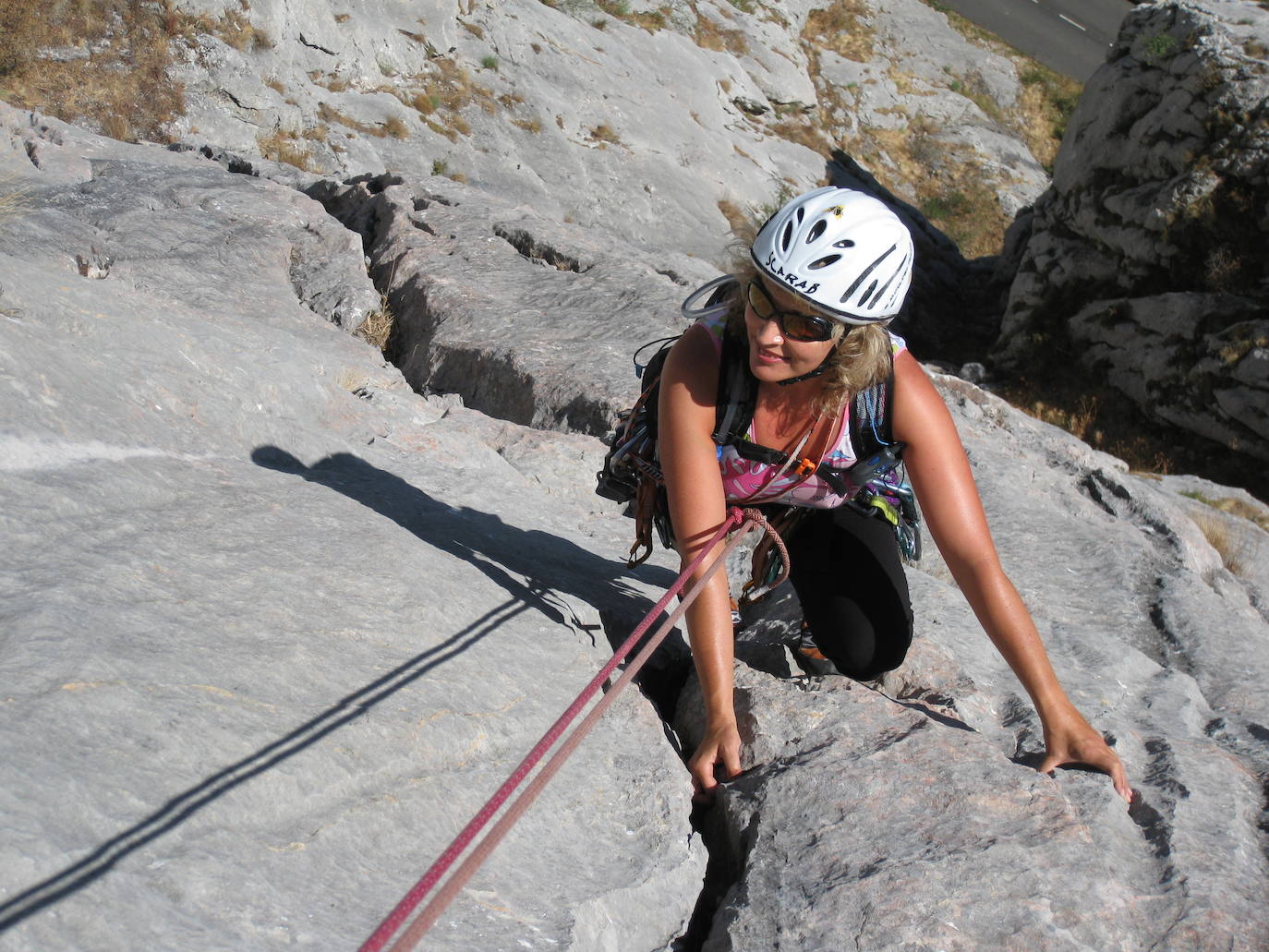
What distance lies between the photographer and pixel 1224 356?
482 inches

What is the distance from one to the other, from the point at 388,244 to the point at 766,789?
5.95 meters

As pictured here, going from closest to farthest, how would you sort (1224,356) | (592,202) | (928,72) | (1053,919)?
(1053,919) < (1224,356) < (592,202) < (928,72)

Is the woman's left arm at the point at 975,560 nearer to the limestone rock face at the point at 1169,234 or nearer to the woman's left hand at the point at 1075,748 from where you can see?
the woman's left hand at the point at 1075,748

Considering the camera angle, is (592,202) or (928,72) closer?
(592,202)

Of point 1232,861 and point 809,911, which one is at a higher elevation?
point 1232,861

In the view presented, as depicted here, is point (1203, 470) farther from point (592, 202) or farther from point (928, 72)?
point (928, 72)

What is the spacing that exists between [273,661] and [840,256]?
176 cm

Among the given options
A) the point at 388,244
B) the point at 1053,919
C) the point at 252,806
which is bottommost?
the point at 388,244

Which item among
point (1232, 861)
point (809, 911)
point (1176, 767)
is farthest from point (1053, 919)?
point (1176, 767)

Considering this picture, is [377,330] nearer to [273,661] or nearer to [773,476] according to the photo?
[773,476]

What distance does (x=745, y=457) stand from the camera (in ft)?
10.1

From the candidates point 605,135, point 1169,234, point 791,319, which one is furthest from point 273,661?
point 605,135

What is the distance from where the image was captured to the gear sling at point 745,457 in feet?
9.65

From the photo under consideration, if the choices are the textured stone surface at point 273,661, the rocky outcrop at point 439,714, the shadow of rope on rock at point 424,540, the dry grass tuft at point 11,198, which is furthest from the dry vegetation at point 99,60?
the shadow of rope on rock at point 424,540
